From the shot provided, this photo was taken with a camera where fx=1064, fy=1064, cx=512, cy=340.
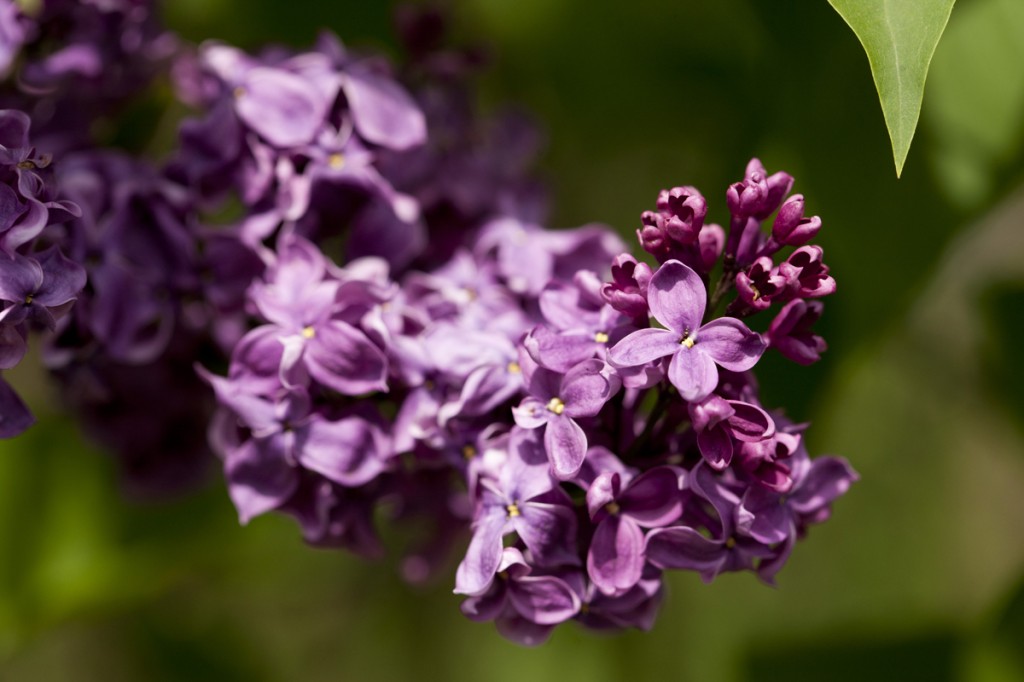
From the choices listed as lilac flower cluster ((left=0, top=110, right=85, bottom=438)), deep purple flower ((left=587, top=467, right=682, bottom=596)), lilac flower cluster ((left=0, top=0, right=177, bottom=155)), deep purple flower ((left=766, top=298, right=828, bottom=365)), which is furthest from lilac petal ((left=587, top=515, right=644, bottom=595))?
lilac flower cluster ((left=0, top=0, right=177, bottom=155))

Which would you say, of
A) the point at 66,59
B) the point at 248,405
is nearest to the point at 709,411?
the point at 248,405

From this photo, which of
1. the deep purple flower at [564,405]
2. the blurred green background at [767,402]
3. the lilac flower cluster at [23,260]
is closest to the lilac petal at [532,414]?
the deep purple flower at [564,405]

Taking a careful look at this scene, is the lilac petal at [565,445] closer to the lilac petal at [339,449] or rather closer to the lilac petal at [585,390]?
the lilac petal at [585,390]

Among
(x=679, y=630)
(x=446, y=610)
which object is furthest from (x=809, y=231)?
(x=446, y=610)

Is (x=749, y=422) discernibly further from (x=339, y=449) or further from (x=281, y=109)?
(x=281, y=109)

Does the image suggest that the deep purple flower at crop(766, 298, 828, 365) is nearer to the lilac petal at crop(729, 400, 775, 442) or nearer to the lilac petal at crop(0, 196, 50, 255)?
the lilac petal at crop(729, 400, 775, 442)

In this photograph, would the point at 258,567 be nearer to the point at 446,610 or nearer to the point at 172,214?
the point at 446,610
